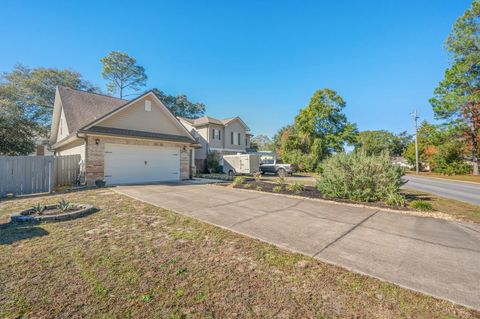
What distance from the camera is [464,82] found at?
73.9 ft

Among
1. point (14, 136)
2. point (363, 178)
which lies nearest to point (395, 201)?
point (363, 178)

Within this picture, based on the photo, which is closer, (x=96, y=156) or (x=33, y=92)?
(x=96, y=156)

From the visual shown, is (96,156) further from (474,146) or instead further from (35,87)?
(474,146)

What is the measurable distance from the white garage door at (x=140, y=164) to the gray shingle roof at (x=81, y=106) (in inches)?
145

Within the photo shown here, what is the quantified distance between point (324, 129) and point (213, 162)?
16.8m

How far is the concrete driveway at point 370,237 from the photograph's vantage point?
8.93 ft

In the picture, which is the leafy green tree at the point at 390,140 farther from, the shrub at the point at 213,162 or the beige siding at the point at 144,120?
the beige siding at the point at 144,120

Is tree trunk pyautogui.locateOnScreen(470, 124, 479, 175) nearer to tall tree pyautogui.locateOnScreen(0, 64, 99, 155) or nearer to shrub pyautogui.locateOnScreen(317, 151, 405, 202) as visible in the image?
shrub pyautogui.locateOnScreen(317, 151, 405, 202)

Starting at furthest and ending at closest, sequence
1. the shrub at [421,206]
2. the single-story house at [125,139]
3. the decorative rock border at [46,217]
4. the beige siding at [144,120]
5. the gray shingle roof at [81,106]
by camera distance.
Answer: the gray shingle roof at [81,106], the beige siding at [144,120], the single-story house at [125,139], the shrub at [421,206], the decorative rock border at [46,217]

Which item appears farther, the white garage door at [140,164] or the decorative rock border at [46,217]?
the white garage door at [140,164]

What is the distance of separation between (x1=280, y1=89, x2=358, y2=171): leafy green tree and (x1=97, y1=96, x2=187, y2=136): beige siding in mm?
17563

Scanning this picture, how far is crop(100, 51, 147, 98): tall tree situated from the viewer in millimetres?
27422

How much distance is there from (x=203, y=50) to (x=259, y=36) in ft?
14.3

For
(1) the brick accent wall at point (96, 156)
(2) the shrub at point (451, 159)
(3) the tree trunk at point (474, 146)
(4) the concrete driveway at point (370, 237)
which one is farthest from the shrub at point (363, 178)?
(2) the shrub at point (451, 159)
